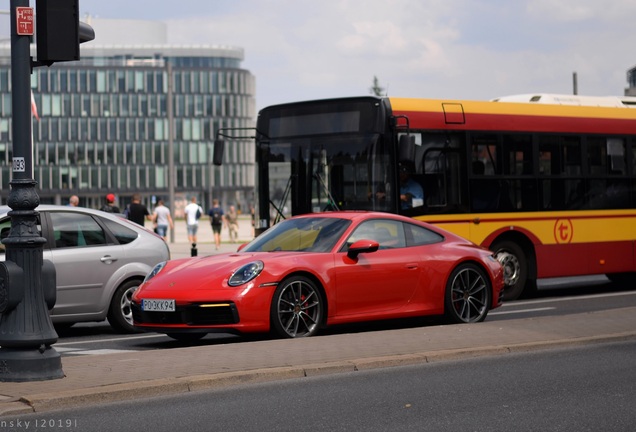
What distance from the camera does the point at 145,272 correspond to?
1360 centimetres

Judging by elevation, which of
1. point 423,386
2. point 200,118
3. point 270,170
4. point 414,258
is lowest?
point 423,386

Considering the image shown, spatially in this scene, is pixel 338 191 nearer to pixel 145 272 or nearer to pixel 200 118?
pixel 145 272

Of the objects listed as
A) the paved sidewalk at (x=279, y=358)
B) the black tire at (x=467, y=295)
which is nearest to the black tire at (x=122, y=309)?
the paved sidewalk at (x=279, y=358)

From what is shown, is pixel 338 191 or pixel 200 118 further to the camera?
pixel 200 118

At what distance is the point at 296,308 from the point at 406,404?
3939 mm

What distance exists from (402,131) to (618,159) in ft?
16.1

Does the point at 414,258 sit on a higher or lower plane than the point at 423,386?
higher

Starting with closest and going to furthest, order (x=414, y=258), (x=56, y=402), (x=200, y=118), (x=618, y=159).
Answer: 1. (x=56, y=402)
2. (x=414, y=258)
3. (x=618, y=159)
4. (x=200, y=118)

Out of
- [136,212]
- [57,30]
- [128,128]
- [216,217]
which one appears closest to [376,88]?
[128,128]

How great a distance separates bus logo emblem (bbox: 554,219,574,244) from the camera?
18266 millimetres

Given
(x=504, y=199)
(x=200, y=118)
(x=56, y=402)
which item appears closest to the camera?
(x=56, y=402)

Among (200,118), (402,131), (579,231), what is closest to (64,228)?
(402,131)

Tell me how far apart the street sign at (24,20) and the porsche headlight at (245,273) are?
3.58 m

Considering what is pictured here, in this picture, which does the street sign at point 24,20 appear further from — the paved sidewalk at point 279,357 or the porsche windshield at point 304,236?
the porsche windshield at point 304,236
